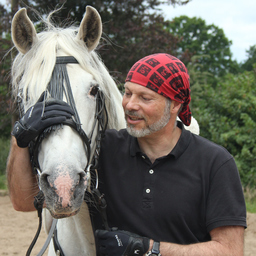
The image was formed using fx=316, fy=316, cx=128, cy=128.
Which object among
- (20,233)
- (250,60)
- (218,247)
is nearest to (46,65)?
(218,247)

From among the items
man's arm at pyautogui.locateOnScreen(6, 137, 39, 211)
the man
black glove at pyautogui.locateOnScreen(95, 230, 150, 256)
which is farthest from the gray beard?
man's arm at pyautogui.locateOnScreen(6, 137, 39, 211)

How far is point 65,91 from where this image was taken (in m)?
1.88

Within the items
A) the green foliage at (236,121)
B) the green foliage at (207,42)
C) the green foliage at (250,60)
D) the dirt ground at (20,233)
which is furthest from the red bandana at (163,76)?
the green foliage at (250,60)

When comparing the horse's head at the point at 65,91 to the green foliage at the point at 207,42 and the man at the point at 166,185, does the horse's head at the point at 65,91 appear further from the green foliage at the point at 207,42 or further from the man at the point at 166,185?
the green foliage at the point at 207,42

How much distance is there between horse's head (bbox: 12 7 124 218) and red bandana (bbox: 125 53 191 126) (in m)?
0.31

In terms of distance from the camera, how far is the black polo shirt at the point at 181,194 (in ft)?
5.77

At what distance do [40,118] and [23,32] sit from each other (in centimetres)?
79

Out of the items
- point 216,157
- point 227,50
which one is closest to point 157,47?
point 216,157

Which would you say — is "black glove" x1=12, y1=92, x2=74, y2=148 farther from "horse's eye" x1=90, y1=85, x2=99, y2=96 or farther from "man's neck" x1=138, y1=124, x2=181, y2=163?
"man's neck" x1=138, y1=124, x2=181, y2=163

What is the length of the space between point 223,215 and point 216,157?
1.09 ft

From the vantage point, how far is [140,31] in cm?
775

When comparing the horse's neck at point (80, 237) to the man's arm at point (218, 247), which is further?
the horse's neck at point (80, 237)

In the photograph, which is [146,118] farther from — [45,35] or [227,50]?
[227,50]

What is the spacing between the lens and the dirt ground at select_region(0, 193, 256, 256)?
5.35m
